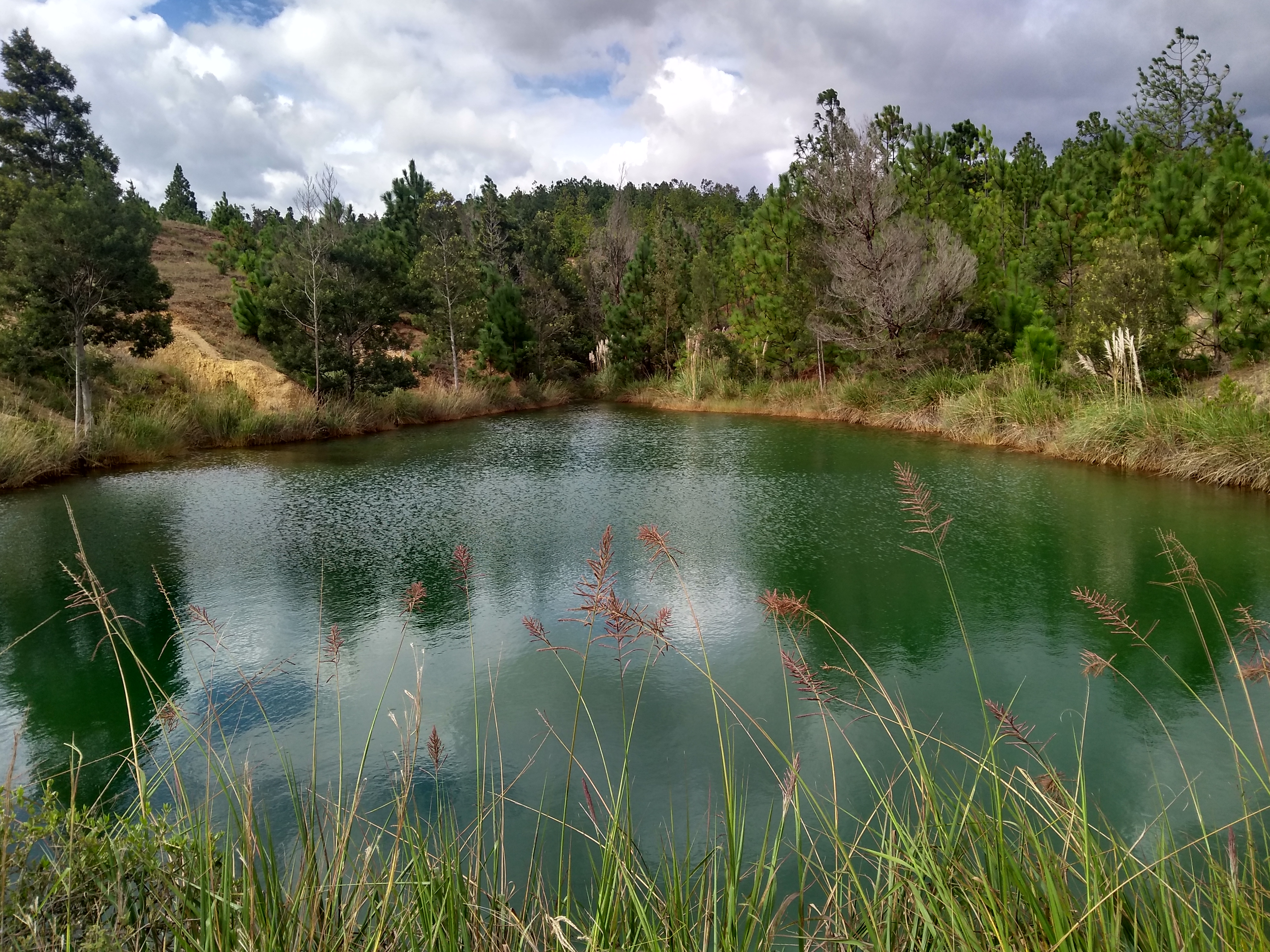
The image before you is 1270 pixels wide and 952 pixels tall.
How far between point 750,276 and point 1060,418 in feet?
29.8

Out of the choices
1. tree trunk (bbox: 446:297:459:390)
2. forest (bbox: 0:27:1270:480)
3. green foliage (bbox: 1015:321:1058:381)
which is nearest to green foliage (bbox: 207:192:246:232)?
forest (bbox: 0:27:1270:480)

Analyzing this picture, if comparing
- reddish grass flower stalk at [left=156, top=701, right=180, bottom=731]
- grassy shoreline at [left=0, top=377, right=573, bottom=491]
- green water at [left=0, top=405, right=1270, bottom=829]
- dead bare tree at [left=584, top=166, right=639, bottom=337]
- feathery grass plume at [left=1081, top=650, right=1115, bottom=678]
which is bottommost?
green water at [left=0, top=405, right=1270, bottom=829]

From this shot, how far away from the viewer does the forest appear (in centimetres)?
1068

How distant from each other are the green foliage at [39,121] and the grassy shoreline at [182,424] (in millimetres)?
6333

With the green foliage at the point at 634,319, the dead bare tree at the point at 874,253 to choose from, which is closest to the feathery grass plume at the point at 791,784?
the dead bare tree at the point at 874,253

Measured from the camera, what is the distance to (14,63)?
54.4 ft

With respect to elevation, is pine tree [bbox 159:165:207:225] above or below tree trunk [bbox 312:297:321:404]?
above

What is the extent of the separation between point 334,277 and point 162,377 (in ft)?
13.5

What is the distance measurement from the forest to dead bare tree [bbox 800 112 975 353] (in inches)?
1.9

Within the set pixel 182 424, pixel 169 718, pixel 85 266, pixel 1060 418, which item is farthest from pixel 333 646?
pixel 182 424

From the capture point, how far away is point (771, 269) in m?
17.8

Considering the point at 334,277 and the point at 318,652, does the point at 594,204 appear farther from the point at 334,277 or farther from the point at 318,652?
the point at 318,652

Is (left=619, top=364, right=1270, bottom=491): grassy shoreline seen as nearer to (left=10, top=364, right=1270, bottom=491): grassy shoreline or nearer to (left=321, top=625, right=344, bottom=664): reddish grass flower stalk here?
(left=10, top=364, right=1270, bottom=491): grassy shoreline

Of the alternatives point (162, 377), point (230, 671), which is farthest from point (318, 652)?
point (162, 377)
